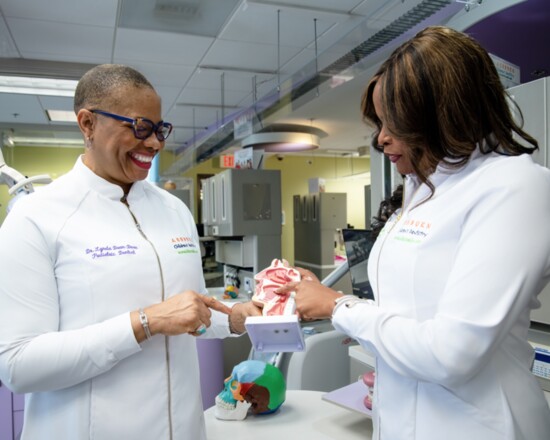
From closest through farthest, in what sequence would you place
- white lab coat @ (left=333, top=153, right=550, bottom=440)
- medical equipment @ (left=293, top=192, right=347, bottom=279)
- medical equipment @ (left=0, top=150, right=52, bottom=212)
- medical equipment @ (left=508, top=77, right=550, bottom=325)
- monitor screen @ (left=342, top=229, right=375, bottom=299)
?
1. white lab coat @ (left=333, top=153, right=550, bottom=440)
2. medical equipment @ (left=508, top=77, right=550, bottom=325)
3. monitor screen @ (left=342, top=229, right=375, bottom=299)
4. medical equipment @ (left=0, top=150, right=52, bottom=212)
5. medical equipment @ (left=293, top=192, right=347, bottom=279)

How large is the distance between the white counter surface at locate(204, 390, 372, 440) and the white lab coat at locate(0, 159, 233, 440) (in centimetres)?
37

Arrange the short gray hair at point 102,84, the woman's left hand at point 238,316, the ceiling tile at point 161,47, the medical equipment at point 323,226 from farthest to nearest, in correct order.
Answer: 1. the medical equipment at point 323,226
2. the ceiling tile at point 161,47
3. the woman's left hand at point 238,316
4. the short gray hair at point 102,84

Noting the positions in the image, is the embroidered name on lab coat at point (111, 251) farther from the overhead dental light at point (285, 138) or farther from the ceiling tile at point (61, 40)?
the overhead dental light at point (285, 138)

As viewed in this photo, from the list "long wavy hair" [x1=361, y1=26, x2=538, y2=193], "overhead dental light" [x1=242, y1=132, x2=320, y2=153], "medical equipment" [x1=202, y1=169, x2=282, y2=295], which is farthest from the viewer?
"overhead dental light" [x1=242, y1=132, x2=320, y2=153]

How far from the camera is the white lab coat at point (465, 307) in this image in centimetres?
85

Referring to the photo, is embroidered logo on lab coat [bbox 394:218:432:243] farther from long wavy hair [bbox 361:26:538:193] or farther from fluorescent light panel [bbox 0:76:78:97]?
fluorescent light panel [bbox 0:76:78:97]

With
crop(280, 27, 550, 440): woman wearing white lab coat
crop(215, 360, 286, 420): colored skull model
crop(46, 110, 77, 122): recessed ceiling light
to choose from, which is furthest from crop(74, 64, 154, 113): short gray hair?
crop(46, 110, 77, 122): recessed ceiling light

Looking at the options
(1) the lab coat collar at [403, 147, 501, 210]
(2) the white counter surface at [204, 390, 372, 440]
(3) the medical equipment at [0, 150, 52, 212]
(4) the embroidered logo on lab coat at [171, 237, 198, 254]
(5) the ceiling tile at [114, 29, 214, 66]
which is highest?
(5) the ceiling tile at [114, 29, 214, 66]

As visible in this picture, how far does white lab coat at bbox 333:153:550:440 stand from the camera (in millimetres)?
848

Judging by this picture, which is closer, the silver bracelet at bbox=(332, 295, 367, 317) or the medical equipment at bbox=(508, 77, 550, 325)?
the silver bracelet at bbox=(332, 295, 367, 317)

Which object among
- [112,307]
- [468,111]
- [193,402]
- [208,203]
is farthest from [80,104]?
[208,203]

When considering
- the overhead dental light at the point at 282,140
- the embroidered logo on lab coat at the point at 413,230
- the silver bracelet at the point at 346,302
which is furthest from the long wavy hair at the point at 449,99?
the overhead dental light at the point at 282,140

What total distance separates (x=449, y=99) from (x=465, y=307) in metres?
0.43

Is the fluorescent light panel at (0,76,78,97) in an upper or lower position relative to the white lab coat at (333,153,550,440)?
upper
